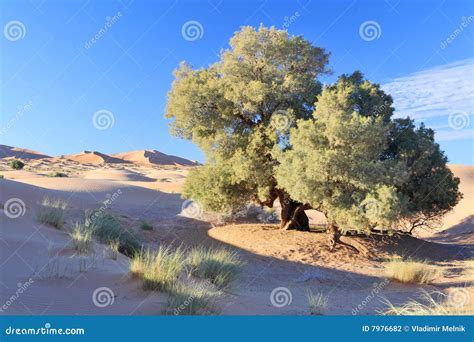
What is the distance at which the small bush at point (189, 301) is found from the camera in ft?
20.9

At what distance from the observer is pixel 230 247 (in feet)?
55.6

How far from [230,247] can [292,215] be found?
353cm

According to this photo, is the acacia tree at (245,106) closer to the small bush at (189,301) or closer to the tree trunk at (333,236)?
the tree trunk at (333,236)

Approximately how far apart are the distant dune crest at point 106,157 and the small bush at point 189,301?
285ft

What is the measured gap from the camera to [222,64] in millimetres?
17281

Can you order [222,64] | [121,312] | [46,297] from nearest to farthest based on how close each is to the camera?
[121,312] < [46,297] < [222,64]

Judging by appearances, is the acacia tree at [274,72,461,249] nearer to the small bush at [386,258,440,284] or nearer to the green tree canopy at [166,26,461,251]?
the green tree canopy at [166,26,461,251]

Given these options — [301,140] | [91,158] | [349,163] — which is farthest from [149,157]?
[349,163]

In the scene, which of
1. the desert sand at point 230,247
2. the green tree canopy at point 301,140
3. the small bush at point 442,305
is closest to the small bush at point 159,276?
the desert sand at point 230,247

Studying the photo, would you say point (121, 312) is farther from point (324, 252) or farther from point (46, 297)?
point (324, 252)

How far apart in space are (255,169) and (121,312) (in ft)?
33.5

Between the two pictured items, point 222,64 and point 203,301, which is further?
point 222,64

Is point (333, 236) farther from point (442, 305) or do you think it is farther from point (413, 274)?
point (442, 305)

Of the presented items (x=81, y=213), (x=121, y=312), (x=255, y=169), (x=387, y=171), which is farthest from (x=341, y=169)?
(x=81, y=213)
